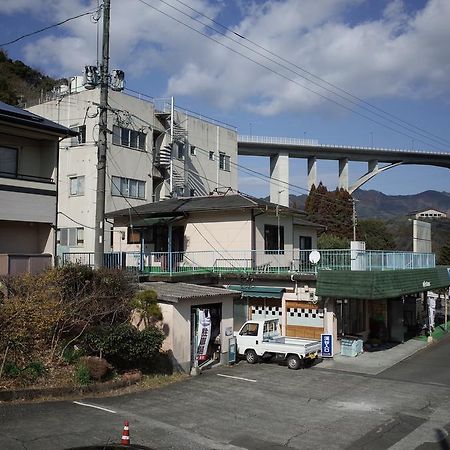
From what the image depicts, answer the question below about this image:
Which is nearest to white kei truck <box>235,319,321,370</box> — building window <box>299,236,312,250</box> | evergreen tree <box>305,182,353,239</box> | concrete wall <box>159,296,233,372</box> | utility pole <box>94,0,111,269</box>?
concrete wall <box>159,296,233,372</box>

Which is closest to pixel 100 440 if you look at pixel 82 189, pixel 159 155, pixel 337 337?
pixel 337 337

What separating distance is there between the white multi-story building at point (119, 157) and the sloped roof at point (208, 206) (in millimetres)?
5848

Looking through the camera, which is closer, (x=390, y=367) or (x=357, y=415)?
(x=357, y=415)

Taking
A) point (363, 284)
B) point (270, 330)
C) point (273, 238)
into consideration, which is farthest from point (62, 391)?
point (273, 238)

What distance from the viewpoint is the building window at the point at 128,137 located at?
122 feet

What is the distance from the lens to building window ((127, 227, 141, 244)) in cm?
2861

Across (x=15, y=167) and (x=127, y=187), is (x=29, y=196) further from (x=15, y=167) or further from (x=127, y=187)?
(x=127, y=187)

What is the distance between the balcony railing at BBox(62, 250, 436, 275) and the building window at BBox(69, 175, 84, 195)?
11334mm

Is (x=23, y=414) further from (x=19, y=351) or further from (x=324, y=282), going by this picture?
(x=324, y=282)

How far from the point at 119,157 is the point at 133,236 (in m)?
10.5

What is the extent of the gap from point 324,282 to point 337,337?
2869mm

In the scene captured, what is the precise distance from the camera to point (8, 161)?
20.2m

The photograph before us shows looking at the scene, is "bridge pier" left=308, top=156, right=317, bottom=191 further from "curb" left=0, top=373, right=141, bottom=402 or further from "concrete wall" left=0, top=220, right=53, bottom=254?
"curb" left=0, top=373, right=141, bottom=402

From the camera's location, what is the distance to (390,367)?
19266 mm
